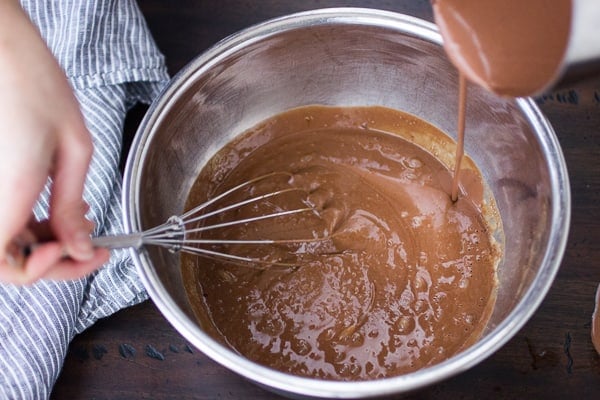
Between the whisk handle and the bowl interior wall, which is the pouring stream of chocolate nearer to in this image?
the bowl interior wall

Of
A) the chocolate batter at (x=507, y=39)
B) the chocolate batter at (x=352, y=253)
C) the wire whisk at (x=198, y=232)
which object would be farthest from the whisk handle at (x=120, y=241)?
the chocolate batter at (x=507, y=39)

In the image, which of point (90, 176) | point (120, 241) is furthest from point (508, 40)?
point (90, 176)

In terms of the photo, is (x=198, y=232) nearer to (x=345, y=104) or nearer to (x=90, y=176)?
(x=90, y=176)

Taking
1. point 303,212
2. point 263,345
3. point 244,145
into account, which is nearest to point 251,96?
point 244,145

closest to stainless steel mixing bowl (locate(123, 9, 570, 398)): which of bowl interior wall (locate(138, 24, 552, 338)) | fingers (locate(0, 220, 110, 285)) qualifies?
bowl interior wall (locate(138, 24, 552, 338))

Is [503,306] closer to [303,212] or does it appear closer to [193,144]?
[303,212]
